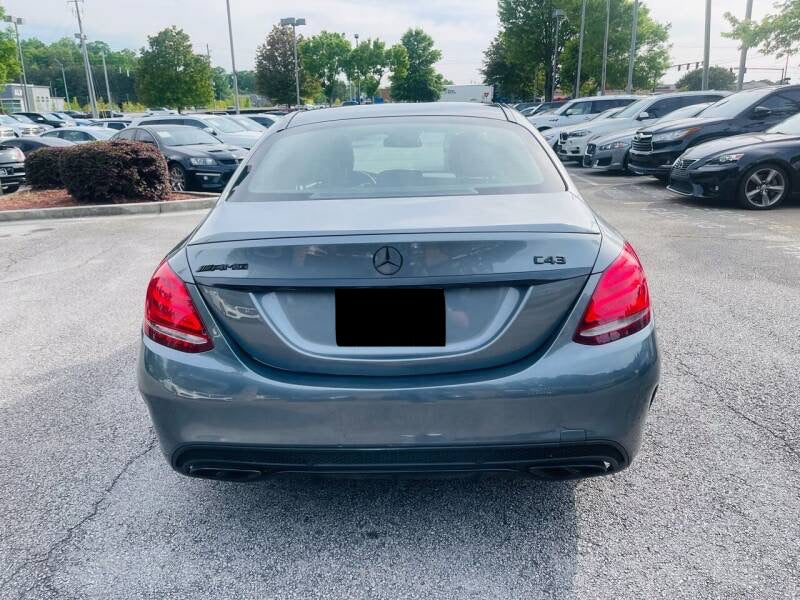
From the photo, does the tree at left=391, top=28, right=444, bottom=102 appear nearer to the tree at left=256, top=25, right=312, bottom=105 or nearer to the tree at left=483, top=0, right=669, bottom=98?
the tree at left=256, top=25, right=312, bottom=105

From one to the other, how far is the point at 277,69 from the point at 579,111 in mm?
52119

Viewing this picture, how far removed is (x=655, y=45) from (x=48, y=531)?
59.5 m

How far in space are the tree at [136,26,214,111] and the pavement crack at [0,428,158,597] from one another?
5529 cm

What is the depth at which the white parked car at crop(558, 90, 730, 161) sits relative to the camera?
1645 cm

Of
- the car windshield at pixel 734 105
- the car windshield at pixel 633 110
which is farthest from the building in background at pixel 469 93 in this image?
the car windshield at pixel 734 105

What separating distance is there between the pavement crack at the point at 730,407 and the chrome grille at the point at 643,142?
989 cm

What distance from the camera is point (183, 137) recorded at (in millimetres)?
14883

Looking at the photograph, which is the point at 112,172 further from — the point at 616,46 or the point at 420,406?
the point at 616,46

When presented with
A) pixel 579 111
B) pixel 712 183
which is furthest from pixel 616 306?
pixel 579 111

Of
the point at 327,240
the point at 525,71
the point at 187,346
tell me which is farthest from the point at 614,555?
the point at 525,71

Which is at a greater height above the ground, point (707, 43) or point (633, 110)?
point (707, 43)

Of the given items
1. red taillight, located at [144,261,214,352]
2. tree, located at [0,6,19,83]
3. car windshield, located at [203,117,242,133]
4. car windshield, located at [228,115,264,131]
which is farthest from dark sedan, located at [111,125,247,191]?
tree, located at [0,6,19,83]

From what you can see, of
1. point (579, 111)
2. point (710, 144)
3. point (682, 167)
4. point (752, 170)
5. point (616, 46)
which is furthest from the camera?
point (616, 46)

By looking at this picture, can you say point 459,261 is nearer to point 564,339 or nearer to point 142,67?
point 564,339
